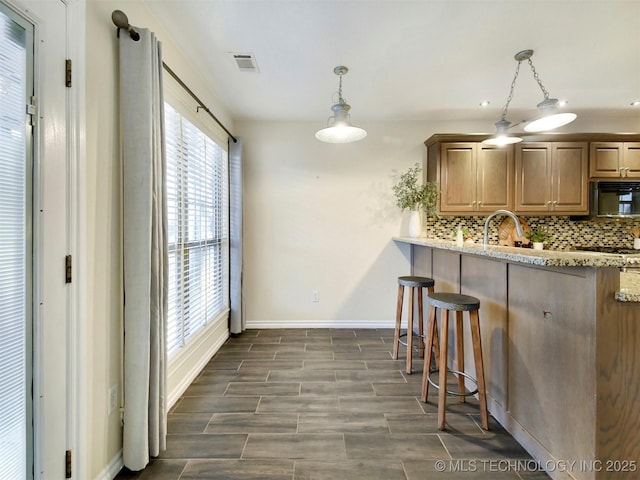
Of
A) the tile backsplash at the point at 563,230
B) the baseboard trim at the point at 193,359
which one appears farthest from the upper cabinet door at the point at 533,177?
the baseboard trim at the point at 193,359

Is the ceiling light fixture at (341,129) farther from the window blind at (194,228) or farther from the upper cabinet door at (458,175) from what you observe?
the upper cabinet door at (458,175)

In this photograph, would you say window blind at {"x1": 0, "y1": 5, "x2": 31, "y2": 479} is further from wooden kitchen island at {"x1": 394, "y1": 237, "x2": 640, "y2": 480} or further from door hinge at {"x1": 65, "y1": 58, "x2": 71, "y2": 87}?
wooden kitchen island at {"x1": 394, "y1": 237, "x2": 640, "y2": 480}

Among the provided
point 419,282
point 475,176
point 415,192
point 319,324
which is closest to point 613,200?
point 475,176

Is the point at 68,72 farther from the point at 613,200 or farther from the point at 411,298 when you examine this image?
the point at 613,200

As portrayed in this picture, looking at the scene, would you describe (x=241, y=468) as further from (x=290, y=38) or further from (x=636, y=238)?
(x=636, y=238)

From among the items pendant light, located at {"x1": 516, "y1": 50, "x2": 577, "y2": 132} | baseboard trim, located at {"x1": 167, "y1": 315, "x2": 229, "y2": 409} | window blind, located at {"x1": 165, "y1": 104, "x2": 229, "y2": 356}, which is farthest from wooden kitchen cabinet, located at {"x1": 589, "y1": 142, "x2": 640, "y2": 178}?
baseboard trim, located at {"x1": 167, "y1": 315, "x2": 229, "y2": 409}

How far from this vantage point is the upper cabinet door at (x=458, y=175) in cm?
328

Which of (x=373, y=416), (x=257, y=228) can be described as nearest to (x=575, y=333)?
(x=373, y=416)

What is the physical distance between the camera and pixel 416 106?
312 centimetres

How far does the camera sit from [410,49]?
2137 millimetres

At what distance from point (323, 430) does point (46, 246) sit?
1.70m

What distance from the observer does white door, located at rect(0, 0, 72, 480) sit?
1.06 metres

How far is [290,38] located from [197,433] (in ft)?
8.75

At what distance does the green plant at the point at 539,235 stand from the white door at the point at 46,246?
4.23m
